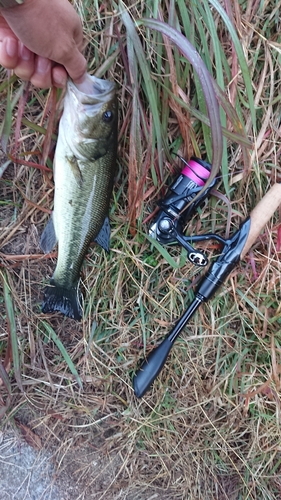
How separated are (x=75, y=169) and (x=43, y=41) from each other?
50 cm

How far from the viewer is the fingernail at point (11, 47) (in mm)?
1179

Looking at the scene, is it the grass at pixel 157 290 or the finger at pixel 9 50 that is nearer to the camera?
the finger at pixel 9 50

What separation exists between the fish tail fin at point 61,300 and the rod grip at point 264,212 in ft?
2.52

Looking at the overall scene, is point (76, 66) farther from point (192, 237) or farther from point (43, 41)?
point (192, 237)

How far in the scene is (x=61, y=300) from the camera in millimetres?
1713

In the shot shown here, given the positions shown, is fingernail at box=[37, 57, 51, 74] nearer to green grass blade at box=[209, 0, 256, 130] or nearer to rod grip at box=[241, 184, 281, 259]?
green grass blade at box=[209, 0, 256, 130]

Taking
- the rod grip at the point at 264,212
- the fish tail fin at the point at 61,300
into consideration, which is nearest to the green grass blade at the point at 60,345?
the fish tail fin at the point at 61,300

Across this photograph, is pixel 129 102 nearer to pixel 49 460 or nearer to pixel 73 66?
pixel 73 66

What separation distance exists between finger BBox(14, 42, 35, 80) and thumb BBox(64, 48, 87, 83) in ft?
0.37

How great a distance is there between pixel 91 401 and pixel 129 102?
138 cm

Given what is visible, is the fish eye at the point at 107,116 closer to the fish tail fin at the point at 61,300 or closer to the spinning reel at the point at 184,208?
the spinning reel at the point at 184,208

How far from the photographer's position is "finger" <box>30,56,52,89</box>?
125cm

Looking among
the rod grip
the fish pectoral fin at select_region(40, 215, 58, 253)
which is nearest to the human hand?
the fish pectoral fin at select_region(40, 215, 58, 253)

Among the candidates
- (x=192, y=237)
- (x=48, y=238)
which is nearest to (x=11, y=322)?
(x=48, y=238)
